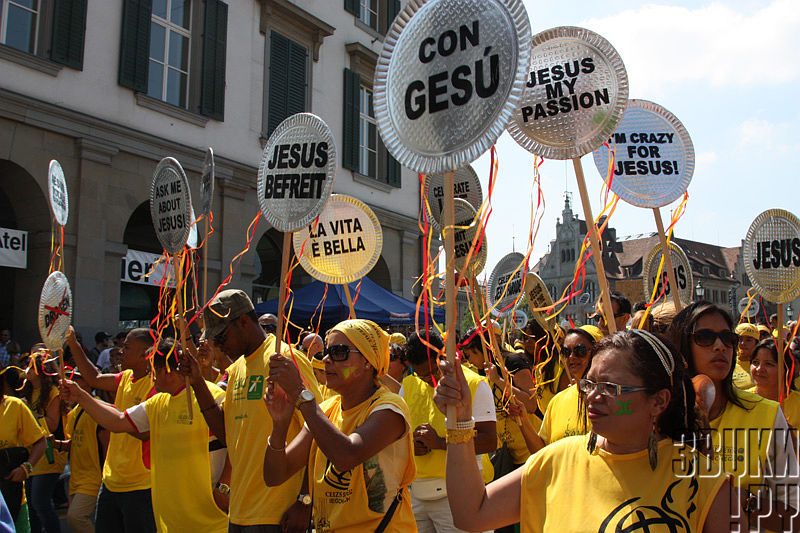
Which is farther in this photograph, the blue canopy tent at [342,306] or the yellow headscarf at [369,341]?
the blue canopy tent at [342,306]

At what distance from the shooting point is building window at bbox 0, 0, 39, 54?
1044 centimetres

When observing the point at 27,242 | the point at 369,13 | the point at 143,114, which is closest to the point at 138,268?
the point at 27,242

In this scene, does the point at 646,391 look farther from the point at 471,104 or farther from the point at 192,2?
the point at 192,2

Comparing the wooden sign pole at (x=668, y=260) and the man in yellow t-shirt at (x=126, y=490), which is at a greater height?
the wooden sign pole at (x=668, y=260)

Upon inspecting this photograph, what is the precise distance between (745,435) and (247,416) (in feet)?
7.57

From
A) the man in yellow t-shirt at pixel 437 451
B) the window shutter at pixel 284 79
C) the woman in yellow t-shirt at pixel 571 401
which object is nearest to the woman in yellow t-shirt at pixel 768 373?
the woman in yellow t-shirt at pixel 571 401

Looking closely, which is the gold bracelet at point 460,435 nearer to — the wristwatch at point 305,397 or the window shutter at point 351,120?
the wristwatch at point 305,397

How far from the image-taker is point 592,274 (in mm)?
76812

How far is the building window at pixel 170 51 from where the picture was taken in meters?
12.8

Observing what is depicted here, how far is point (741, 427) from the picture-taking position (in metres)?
2.61

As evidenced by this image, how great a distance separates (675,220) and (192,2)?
39.5ft

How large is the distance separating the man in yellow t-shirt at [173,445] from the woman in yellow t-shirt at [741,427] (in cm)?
271

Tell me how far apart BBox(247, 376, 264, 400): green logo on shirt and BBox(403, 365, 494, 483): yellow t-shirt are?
2.91ft

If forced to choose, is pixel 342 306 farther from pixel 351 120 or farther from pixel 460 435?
pixel 460 435
